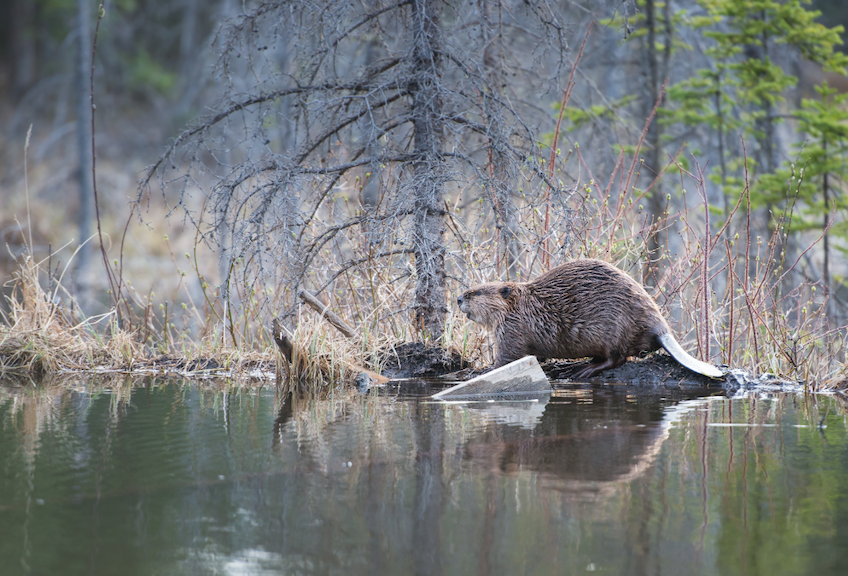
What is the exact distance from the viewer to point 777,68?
31.1 feet

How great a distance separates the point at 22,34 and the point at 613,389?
23.9 m

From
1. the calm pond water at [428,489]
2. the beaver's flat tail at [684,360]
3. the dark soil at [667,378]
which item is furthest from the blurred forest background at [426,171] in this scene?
the calm pond water at [428,489]

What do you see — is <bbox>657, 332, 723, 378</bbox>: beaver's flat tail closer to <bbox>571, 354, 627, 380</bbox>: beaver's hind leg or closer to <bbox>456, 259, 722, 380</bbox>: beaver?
<bbox>456, 259, 722, 380</bbox>: beaver

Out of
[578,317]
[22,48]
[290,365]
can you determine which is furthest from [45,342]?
[22,48]

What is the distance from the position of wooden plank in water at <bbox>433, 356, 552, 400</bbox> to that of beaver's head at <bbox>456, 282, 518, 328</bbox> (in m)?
0.49

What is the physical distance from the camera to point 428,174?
4.96 meters

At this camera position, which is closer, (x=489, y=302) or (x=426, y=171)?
(x=489, y=302)

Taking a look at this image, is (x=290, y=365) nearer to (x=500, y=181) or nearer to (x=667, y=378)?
(x=500, y=181)

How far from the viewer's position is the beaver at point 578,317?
15.1 feet

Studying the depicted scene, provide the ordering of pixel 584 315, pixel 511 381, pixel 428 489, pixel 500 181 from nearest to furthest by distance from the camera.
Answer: pixel 428 489, pixel 511 381, pixel 584 315, pixel 500 181

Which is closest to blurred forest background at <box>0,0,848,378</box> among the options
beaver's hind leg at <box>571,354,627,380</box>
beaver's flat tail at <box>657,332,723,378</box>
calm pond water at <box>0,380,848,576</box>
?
beaver's flat tail at <box>657,332,723,378</box>

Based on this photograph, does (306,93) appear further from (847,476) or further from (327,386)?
(847,476)

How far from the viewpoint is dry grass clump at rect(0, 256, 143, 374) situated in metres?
5.54

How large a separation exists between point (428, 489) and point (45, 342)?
4.12 meters
